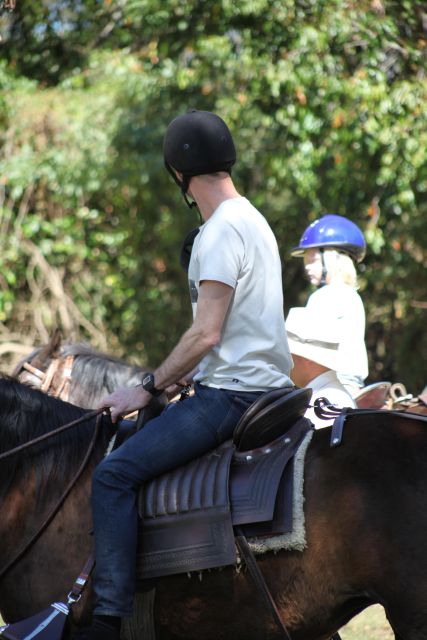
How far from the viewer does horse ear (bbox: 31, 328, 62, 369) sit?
20.3ft

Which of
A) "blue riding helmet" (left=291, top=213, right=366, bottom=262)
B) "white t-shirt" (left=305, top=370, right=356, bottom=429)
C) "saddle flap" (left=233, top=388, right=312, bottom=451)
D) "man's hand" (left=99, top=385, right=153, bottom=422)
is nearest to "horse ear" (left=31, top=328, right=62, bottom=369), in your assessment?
"blue riding helmet" (left=291, top=213, right=366, bottom=262)

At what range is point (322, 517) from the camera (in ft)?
10.0

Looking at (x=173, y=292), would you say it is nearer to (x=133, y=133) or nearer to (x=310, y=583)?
(x=133, y=133)

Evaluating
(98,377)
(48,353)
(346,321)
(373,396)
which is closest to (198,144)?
(346,321)

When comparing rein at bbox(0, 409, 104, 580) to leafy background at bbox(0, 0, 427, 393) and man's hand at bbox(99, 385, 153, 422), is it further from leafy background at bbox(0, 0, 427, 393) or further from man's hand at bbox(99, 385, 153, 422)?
leafy background at bbox(0, 0, 427, 393)

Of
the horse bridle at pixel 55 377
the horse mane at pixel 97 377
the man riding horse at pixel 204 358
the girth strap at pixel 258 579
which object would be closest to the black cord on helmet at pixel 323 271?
the horse mane at pixel 97 377

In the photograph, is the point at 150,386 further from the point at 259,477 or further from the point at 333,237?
the point at 333,237

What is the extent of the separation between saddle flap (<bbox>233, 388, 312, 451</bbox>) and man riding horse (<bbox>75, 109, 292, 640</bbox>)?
87mm

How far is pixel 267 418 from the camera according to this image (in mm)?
3209

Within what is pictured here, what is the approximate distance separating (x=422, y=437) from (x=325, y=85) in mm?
6104

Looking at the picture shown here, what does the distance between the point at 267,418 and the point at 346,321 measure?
1802 mm

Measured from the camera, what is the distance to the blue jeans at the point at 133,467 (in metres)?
3.14

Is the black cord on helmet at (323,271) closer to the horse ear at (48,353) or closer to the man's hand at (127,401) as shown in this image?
the horse ear at (48,353)

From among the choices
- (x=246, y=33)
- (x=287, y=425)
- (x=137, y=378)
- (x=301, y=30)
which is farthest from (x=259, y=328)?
(x=246, y=33)
